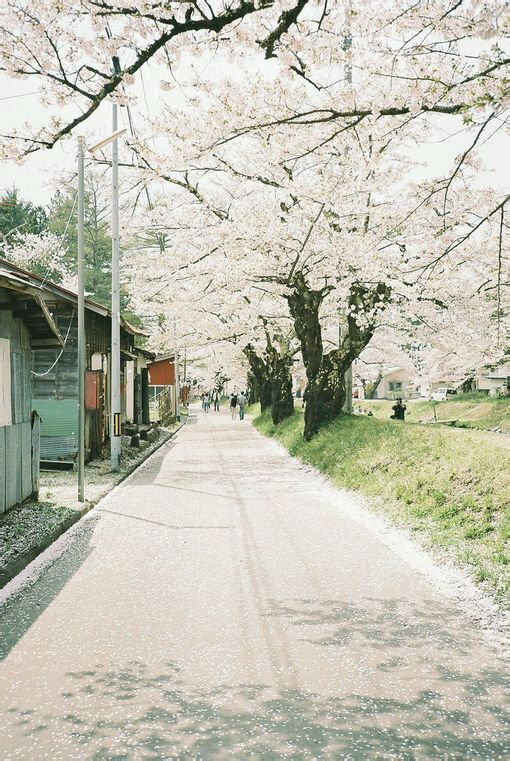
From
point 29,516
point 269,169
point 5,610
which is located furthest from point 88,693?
point 269,169

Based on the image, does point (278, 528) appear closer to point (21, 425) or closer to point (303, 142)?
point (21, 425)

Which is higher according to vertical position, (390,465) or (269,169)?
(269,169)

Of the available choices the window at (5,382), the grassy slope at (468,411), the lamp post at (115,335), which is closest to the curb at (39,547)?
the window at (5,382)

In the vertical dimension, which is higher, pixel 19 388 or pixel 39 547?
pixel 19 388

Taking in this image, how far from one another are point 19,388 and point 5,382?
0.73m

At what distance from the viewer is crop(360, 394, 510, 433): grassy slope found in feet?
101

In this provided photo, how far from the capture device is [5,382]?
9.65 metres

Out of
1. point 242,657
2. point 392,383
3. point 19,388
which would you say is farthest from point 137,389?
point 392,383

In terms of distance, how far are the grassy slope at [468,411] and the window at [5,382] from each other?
21284 mm

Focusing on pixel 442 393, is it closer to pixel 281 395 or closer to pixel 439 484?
pixel 281 395

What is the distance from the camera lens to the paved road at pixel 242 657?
11.2ft

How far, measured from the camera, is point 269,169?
16.0m

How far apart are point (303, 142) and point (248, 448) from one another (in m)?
14.0

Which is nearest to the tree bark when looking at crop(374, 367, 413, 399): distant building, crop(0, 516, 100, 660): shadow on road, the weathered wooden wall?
the weathered wooden wall
